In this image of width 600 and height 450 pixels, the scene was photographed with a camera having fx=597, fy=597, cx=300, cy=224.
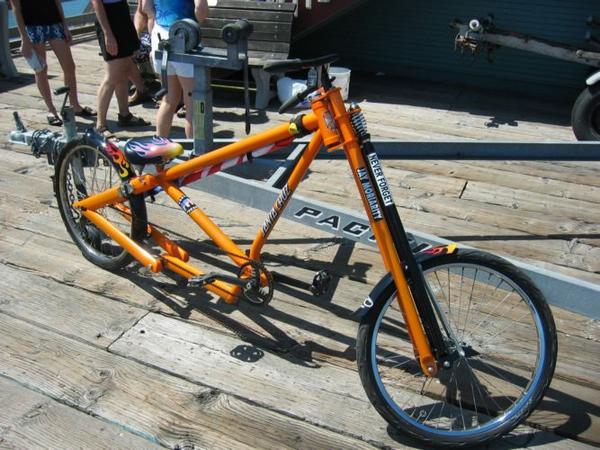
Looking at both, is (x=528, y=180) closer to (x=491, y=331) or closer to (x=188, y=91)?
(x=491, y=331)

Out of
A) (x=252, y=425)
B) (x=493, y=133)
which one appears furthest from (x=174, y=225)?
(x=493, y=133)

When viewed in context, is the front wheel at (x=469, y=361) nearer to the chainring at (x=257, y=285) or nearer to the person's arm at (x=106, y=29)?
the chainring at (x=257, y=285)

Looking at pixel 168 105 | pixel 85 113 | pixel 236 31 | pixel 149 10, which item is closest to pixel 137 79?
pixel 85 113

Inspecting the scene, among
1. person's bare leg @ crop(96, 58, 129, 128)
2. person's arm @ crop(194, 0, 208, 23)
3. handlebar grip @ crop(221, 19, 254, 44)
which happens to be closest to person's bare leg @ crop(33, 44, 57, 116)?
person's bare leg @ crop(96, 58, 129, 128)

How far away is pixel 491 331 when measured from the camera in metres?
3.06

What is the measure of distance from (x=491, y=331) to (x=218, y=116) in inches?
175

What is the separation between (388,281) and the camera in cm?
226

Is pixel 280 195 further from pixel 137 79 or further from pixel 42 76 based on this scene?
pixel 137 79

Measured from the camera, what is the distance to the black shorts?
17.9 ft

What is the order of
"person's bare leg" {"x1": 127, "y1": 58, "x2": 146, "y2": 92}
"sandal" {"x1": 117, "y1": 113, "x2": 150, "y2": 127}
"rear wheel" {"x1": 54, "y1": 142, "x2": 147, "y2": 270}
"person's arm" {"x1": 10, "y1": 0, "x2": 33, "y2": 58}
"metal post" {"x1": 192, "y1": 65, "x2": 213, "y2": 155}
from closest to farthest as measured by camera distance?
1. "rear wheel" {"x1": 54, "y1": 142, "x2": 147, "y2": 270}
2. "metal post" {"x1": 192, "y1": 65, "x2": 213, "y2": 155}
3. "person's arm" {"x1": 10, "y1": 0, "x2": 33, "y2": 58}
4. "sandal" {"x1": 117, "y1": 113, "x2": 150, "y2": 127}
5. "person's bare leg" {"x1": 127, "y1": 58, "x2": 146, "y2": 92}

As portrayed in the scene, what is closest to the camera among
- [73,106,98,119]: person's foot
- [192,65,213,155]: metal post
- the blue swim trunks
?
[192,65,213,155]: metal post

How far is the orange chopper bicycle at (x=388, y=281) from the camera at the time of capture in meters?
2.25

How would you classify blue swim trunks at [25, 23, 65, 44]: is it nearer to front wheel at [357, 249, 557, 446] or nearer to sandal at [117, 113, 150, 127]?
sandal at [117, 113, 150, 127]

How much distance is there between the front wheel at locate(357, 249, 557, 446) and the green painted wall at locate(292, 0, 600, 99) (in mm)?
5497
